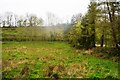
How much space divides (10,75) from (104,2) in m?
17.6

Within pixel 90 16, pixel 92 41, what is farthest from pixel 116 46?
pixel 92 41

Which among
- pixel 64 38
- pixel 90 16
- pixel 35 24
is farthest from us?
pixel 35 24

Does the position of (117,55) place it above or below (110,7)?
below

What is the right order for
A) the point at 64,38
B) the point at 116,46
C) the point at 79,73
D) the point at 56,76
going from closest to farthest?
the point at 56,76 → the point at 79,73 → the point at 116,46 → the point at 64,38

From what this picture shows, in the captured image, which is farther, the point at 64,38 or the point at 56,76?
the point at 64,38

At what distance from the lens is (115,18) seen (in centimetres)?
2700

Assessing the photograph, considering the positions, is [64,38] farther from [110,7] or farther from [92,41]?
[110,7]

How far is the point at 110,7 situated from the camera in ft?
91.4

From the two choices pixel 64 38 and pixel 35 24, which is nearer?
pixel 64 38

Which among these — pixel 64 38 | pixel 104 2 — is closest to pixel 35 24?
pixel 64 38

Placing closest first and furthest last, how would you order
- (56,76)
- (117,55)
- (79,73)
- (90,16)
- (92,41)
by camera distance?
(56,76)
(79,73)
(117,55)
(90,16)
(92,41)

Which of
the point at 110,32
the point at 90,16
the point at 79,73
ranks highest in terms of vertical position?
the point at 90,16

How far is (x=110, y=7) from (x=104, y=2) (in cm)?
103

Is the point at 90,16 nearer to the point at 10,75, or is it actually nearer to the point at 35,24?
the point at 10,75
